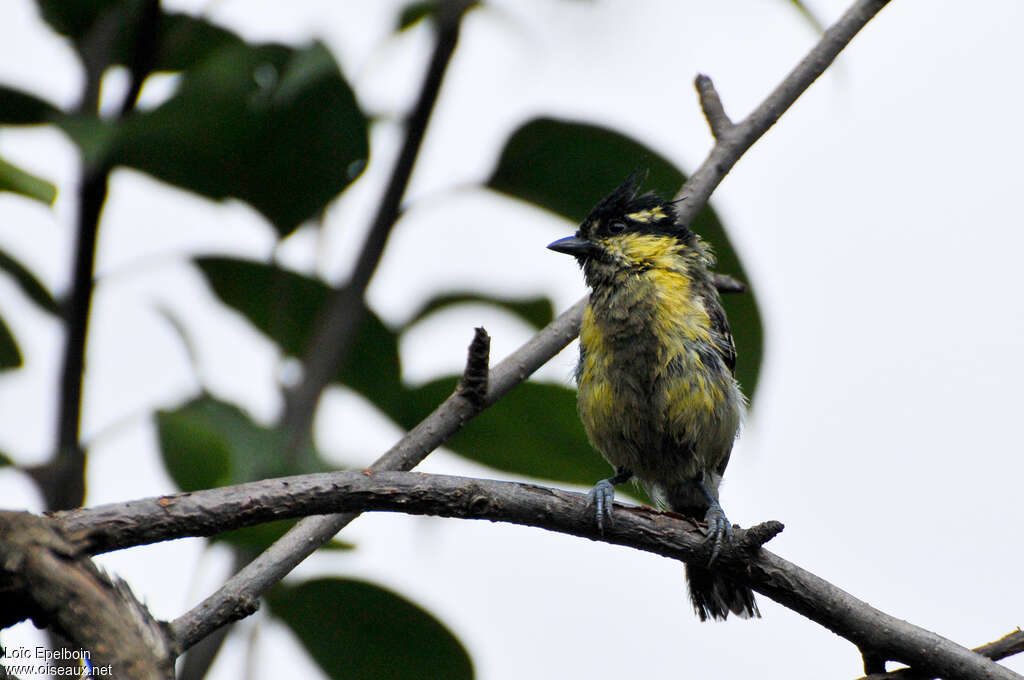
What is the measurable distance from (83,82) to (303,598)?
1.77m

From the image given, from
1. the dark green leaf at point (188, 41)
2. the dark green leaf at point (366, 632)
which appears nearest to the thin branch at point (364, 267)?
the dark green leaf at point (366, 632)

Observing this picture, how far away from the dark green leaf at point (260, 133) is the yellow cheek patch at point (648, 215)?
1221mm

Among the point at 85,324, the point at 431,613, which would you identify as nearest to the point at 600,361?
the point at 431,613

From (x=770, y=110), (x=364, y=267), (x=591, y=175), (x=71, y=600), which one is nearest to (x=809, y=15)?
(x=770, y=110)

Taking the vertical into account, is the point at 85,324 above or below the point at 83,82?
below

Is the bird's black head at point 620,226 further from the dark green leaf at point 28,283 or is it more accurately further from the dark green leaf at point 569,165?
the dark green leaf at point 28,283

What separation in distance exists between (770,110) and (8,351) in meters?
2.51

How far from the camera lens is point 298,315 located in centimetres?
367

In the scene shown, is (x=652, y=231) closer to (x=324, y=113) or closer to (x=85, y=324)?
(x=324, y=113)

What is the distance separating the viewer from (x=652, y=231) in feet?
14.4

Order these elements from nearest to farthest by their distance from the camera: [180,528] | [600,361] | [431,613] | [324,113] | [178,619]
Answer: [180,528]
[178,619]
[431,613]
[324,113]
[600,361]

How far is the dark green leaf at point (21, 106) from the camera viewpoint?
3422mm

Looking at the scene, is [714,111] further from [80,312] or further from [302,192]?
[80,312]

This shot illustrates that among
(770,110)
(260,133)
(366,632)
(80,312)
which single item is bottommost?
(366,632)
